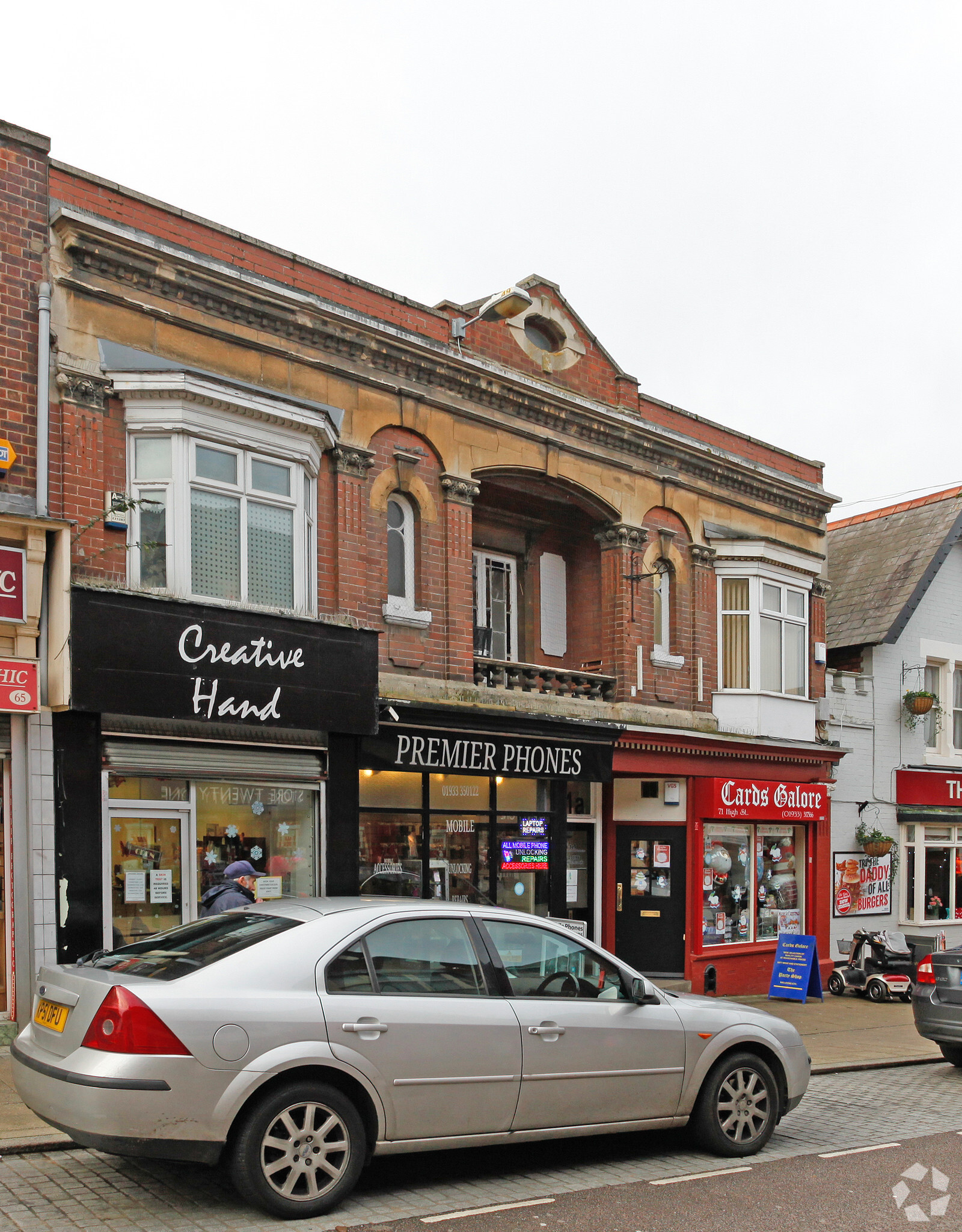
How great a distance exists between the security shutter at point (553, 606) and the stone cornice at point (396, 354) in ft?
5.86

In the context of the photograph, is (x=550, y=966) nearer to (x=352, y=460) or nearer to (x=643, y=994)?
(x=643, y=994)

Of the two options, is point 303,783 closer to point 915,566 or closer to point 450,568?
point 450,568

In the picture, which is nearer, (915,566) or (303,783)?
(303,783)

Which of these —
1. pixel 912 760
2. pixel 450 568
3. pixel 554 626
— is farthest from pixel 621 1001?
pixel 912 760

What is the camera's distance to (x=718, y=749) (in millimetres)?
17234

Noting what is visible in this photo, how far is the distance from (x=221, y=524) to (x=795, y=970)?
9.47 meters

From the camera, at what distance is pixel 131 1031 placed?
5.72m

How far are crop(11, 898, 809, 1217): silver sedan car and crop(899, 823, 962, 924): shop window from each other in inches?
556

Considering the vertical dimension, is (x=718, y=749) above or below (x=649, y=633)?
below

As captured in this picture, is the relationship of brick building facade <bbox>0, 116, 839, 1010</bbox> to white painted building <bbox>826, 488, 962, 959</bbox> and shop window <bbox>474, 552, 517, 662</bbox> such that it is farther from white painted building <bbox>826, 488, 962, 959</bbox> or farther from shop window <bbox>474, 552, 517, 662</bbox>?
white painted building <bbox>826, 488, 962, 959</bbox>

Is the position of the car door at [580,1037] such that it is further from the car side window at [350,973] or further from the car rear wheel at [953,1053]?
the car rear wheel at [953,1053]

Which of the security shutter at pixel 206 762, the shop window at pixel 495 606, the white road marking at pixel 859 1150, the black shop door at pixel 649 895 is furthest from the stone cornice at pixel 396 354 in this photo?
the white road marking at pixel 859 1150

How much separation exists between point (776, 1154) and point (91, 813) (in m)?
6.24

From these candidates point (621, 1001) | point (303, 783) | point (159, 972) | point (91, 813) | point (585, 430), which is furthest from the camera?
Result: point (585, 430)
